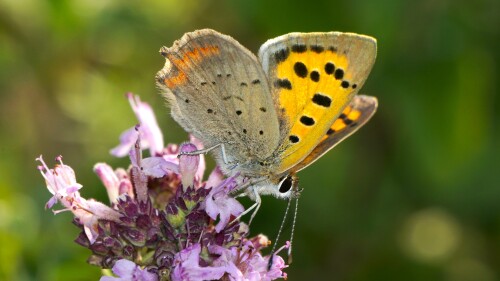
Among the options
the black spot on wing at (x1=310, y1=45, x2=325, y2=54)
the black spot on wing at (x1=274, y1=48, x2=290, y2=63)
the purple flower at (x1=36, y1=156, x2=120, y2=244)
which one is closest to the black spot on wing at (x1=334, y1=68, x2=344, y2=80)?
the black spot on wing at (x1=310, y1=45, x2=325, y2=54)

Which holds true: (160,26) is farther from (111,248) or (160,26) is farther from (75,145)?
(111,248)

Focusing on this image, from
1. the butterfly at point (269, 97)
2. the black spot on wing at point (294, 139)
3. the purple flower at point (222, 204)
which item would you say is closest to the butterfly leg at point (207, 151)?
the butterfly at point (269, 97)

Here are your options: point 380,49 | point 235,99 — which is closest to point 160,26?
point 380,49

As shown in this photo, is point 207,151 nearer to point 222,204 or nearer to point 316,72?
point 222,204

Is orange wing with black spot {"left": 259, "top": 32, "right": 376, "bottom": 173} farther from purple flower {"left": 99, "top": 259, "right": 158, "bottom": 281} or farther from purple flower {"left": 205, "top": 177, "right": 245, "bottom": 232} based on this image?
purple flower {"left": 99, "top": 259, "right": 158, "bottom": 281}

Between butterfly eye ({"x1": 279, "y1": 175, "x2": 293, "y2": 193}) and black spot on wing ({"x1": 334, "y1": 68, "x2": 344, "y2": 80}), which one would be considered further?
butterfly eye ({"x1": 279, "y1": 175, "x2": 293, "y2": 193})

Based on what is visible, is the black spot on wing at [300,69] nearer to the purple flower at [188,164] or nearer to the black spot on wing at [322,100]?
the black spot on wing at [322,100]

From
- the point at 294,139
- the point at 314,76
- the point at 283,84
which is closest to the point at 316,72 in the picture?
the point at 314,76
